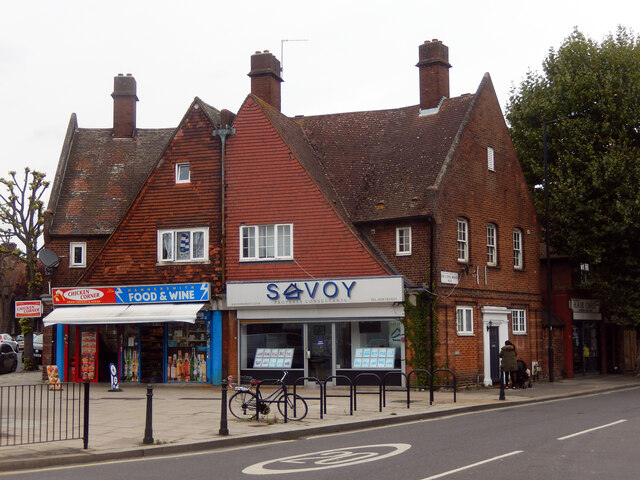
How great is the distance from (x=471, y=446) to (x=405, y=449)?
1084 millimetres

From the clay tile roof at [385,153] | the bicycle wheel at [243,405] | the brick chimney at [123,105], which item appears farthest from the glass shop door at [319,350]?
the brick chimney at [123,105]

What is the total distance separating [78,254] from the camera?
32188mm

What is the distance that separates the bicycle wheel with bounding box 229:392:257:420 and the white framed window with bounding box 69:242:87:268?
16701 mm

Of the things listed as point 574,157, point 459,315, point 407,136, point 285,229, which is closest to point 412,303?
point 459,315

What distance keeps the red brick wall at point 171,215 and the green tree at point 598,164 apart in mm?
14553

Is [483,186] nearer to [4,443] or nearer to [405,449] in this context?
[405,449]

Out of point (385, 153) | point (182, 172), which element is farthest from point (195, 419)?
point (385, 153)

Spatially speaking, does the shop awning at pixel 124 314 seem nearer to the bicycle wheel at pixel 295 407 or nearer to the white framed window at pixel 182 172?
the white framed window at pixel 182 172

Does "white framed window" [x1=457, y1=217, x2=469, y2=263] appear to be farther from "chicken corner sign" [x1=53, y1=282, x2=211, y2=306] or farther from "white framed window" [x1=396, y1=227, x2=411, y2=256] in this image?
"chicken corner sign" [x1=53, y1=282, x2=211, y2=306]

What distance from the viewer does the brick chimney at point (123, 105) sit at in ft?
115

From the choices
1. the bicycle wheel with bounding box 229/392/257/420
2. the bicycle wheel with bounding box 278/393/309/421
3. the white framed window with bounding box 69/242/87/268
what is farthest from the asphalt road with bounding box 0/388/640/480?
the white framed window with bounding box 69/242/87/268

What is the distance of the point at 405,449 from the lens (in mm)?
12570

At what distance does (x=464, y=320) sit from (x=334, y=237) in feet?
18.1

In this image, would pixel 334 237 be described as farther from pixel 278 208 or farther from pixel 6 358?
pixel 6 358
